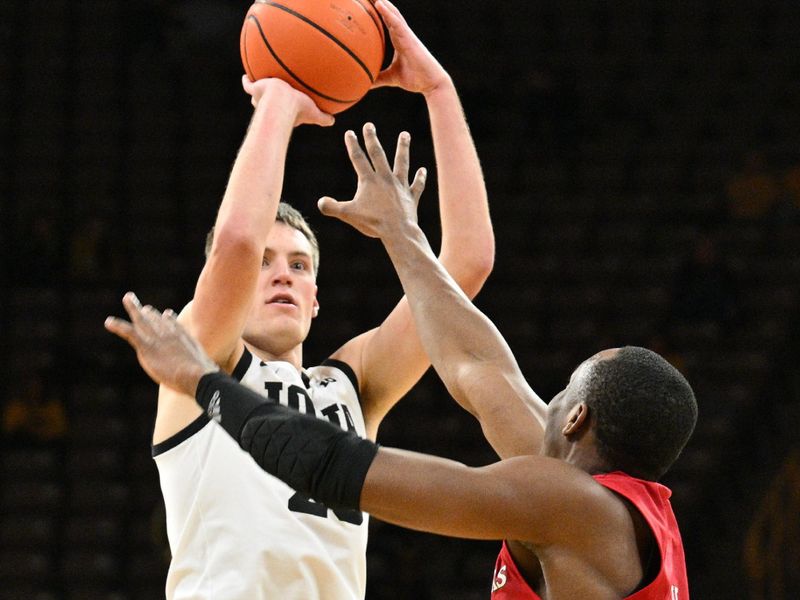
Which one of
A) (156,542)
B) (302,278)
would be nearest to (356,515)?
(302,278)

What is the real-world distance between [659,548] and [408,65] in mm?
1724

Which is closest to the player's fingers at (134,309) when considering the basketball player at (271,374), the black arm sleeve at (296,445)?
the black arm sleeve at (296,445)

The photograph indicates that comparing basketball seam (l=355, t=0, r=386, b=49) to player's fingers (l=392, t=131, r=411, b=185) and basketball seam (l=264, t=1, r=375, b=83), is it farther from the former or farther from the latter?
player's fingers (l=392, t=131, r=411, b=185)

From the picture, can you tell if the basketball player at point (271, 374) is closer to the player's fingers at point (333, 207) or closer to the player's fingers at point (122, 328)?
the player's fingers at point (333, 207)

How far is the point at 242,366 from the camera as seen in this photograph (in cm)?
323

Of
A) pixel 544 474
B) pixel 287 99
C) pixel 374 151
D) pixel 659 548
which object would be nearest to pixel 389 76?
pixel 287 99

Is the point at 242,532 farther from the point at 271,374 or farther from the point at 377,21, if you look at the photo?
the point at 377,21

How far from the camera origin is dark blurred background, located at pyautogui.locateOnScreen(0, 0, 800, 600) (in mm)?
8203

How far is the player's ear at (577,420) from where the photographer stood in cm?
260

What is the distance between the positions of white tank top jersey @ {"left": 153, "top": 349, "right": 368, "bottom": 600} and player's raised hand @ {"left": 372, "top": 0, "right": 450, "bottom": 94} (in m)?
1.04

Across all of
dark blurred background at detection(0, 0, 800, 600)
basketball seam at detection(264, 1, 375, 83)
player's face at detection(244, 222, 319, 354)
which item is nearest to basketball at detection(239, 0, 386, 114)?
basketball seam at detection(264, 1, 375, 83)

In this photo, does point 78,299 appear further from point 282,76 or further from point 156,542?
point 282,76

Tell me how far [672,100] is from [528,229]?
2003mm

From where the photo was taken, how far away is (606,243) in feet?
32.7
